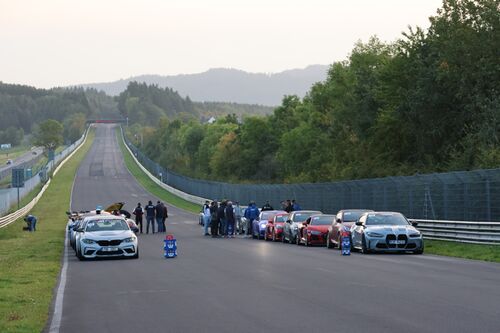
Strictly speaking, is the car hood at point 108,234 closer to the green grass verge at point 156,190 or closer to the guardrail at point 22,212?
the guardrail at point 22,212

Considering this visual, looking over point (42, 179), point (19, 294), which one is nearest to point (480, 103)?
point (19, 294)

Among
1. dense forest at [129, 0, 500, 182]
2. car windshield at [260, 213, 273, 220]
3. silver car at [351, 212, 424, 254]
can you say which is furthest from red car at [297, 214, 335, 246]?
dense forest at [129, 0, 500, 182]

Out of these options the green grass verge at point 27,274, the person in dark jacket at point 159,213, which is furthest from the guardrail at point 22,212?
the person in dark jacket at point 159,213

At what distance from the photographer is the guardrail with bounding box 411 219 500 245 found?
29.0 metres

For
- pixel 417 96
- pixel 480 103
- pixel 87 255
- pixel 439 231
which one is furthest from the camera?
pixel 417 96

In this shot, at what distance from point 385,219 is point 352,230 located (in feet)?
4.11

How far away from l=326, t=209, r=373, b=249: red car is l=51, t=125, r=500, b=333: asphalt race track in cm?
298

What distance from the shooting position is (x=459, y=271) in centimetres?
2131

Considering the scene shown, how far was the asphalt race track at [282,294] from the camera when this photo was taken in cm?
1239

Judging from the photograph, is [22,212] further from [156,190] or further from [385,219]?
[385,219]

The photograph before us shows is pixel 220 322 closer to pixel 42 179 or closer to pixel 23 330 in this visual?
pixel 23 330

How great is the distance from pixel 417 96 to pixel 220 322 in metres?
51.0

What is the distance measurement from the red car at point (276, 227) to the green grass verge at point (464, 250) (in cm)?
899

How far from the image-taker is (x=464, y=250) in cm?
2945
